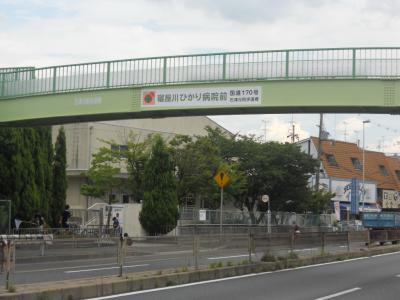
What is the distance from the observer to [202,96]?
2147cm

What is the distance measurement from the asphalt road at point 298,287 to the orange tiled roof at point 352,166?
53353 millimetres

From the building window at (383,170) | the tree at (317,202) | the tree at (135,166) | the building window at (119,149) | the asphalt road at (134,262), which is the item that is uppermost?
the building window at (383,170)

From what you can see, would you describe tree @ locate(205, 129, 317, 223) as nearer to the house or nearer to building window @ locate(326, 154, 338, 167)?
the house

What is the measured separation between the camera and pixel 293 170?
47281mm

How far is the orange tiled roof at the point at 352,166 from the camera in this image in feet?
241

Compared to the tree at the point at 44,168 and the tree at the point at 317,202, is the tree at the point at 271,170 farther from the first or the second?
the tree at the point at 44,168

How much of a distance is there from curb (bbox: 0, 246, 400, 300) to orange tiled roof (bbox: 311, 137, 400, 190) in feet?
181

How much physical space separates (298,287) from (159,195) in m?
21.8

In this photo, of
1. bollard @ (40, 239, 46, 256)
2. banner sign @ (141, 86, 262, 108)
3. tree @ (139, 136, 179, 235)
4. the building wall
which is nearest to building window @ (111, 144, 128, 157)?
tree @ (139, 136, 179, 235)

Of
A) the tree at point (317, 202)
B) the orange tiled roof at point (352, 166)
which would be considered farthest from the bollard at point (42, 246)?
the orange tiled roof at point (352, 166)

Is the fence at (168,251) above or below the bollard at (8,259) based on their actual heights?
below

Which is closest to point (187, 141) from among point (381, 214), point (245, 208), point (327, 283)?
point (245, 208)

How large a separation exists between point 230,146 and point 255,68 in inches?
1066

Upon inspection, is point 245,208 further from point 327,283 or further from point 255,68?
point 327,283
